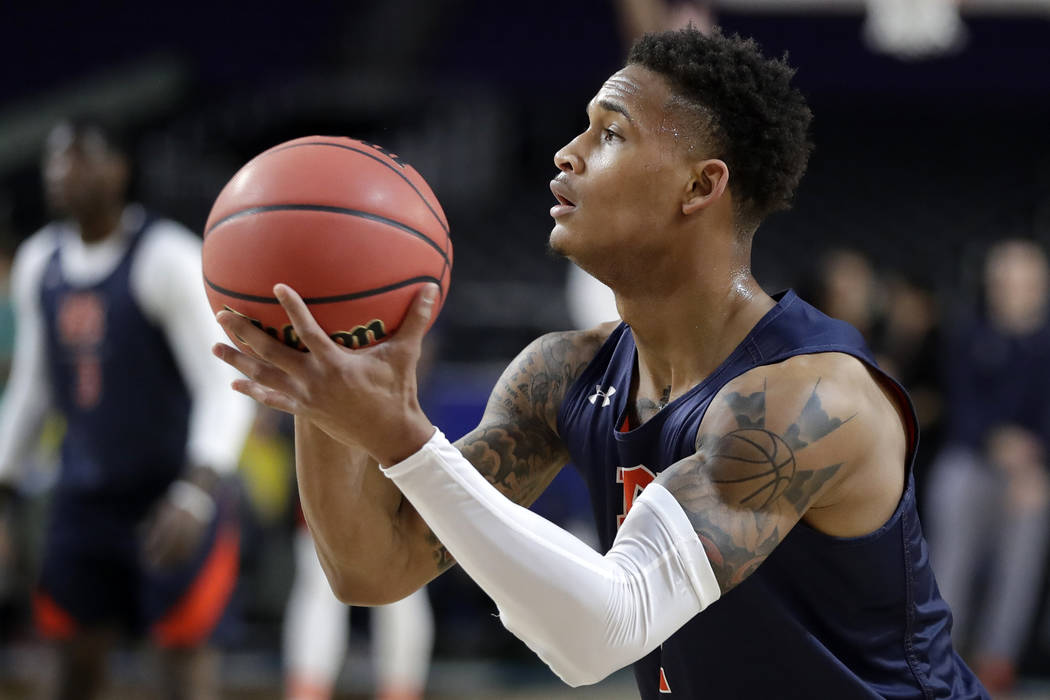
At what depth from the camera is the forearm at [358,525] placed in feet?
7.79

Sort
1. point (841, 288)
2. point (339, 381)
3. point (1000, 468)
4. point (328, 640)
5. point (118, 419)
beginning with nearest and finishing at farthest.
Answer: point (339, 381)
point (118, 419)
point (328, 640)
point (841, 288)
point (1000, 468)

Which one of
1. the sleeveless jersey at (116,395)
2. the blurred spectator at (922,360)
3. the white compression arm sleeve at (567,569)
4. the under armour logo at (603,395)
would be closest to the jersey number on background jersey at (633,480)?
Result: the under armour logo at (603,395)

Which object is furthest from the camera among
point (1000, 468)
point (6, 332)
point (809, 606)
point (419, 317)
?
point (6, 332)

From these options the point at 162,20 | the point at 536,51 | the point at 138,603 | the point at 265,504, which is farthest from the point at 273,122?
the point at 138,603

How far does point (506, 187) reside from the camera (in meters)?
13.1

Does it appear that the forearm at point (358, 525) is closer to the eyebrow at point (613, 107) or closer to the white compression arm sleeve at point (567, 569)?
the white compression arm sleeve at point (567, 569)

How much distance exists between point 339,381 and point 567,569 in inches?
16.6

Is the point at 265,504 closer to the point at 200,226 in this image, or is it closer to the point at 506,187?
the point at 200,226

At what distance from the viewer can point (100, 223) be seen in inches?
189

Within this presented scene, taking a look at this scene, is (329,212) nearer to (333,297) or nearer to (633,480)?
(333,297)

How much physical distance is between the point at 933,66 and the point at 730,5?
6399 millimetres

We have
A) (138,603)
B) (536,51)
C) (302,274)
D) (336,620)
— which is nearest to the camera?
(302,274)

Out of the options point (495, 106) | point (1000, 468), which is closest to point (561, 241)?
point (1000, 468)

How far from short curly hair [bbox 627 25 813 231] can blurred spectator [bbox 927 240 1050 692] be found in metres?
4.58
